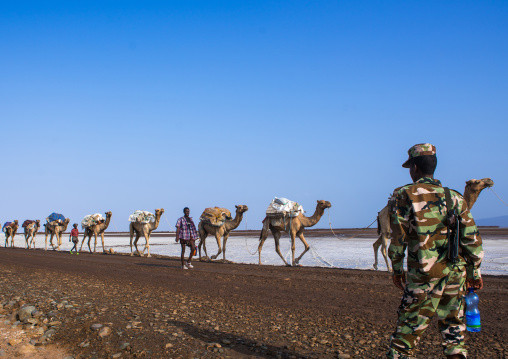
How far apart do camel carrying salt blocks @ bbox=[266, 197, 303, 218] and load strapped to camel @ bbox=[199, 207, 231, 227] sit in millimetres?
2826

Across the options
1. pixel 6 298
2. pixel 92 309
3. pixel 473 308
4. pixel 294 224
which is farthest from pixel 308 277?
pixel 473 308

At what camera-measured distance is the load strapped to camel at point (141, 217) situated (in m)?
25.3

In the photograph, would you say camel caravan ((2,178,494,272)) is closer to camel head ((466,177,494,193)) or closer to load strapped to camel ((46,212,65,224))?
camel head ((466,177,494,193))

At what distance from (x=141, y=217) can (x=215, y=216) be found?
20.1 feet

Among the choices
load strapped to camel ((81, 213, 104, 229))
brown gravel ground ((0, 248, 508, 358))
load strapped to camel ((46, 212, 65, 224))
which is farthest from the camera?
load strapped to camel ((46, 212, 65, 224))

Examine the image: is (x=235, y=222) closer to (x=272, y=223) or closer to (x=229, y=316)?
(x=272, y=223)

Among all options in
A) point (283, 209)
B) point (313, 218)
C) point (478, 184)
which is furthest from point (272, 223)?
point (478, 184)

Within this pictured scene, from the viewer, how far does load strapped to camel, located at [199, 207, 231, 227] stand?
20.9m

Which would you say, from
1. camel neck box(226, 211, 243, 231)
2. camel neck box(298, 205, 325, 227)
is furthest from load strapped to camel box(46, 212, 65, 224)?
camel neck box(298, 205, 325, 227)

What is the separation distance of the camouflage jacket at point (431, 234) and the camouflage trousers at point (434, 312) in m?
0.10

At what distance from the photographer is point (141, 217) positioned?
25312 millimetres

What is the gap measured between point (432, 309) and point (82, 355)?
4.73 meters

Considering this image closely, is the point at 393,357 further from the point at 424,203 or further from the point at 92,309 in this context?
the point at 92,309

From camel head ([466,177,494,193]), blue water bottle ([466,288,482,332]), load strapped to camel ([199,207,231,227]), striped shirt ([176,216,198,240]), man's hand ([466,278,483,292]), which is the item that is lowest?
blue water bottle ([466,288,482,332])
